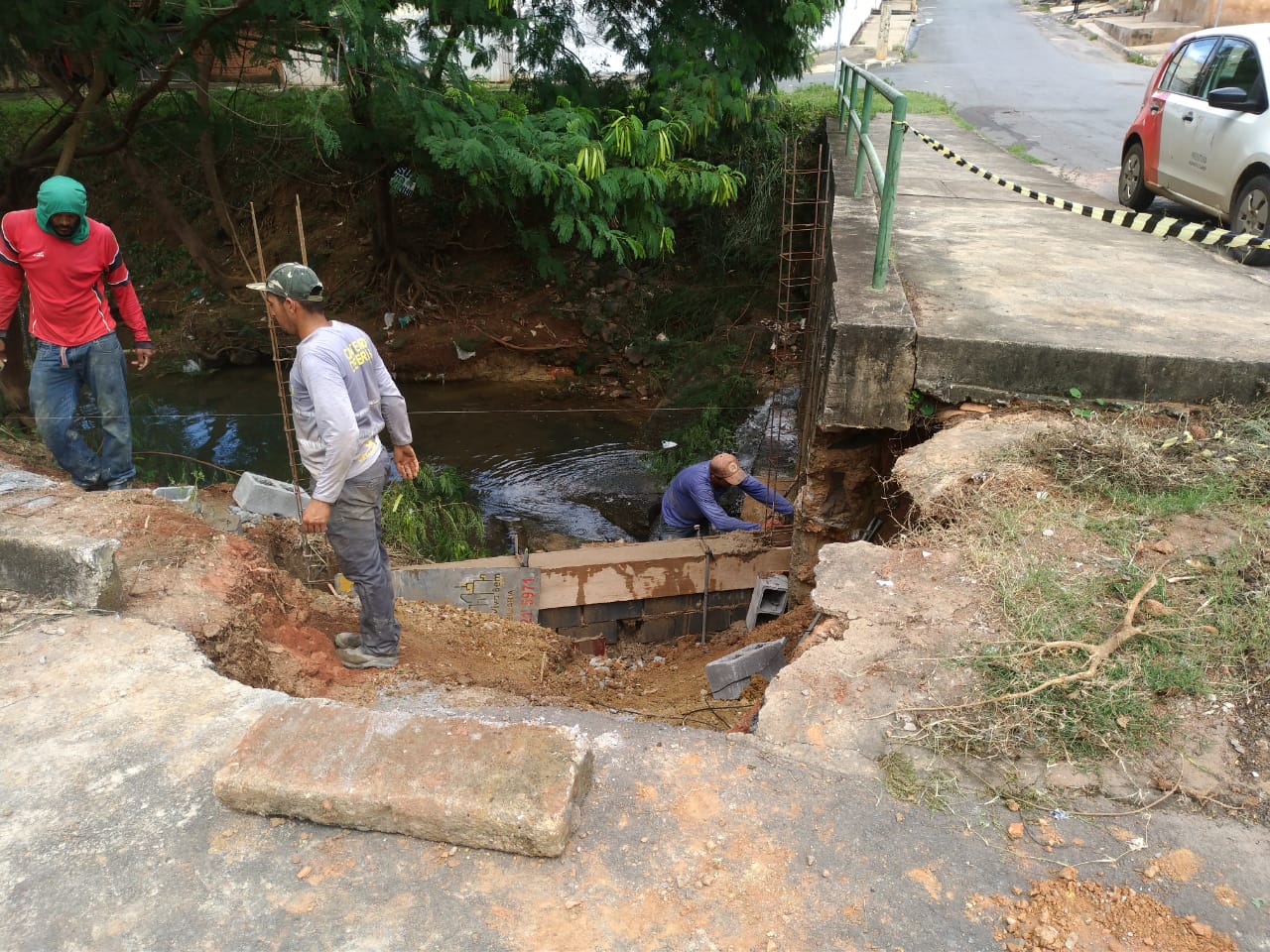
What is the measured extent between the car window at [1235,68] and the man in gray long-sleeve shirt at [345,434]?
6.55 metres

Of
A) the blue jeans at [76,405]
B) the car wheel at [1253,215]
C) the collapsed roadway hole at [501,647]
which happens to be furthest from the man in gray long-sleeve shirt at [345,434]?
the car wheel at [1253,215]

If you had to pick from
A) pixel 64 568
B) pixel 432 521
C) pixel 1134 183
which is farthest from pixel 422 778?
pixel 1134 183

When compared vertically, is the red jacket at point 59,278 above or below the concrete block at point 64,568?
above

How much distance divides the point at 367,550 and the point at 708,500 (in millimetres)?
2949

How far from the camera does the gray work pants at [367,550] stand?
3.43 m

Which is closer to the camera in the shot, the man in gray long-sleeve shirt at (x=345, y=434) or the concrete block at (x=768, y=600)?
the man in gray long-sleeve shirt at (x=345, y=434)

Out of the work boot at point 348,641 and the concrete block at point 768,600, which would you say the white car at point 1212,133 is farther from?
the work boot at point 348,641

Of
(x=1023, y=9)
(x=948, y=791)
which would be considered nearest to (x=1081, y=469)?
(x=948, y=791)

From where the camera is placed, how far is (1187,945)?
196 centimetres

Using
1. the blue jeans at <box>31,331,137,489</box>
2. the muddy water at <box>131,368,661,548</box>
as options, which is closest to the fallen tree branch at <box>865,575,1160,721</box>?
the blue jeans at <box>31,331,137,489</box>

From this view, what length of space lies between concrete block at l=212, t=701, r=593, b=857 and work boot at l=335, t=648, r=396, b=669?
1.16 metres

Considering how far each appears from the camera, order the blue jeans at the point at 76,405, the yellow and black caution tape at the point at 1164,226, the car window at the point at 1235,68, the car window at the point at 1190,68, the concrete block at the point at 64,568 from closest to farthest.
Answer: the concrete block at the point at 64,568, the blue jeans at the point at 76,405, the yellow and black caution tape at the point at 1164,226, the car window at the point at 1235,68, the car window at the point at 1190,68

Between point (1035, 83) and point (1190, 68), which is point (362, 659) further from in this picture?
point (1035, 83)

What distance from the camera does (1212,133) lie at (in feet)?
21.8
